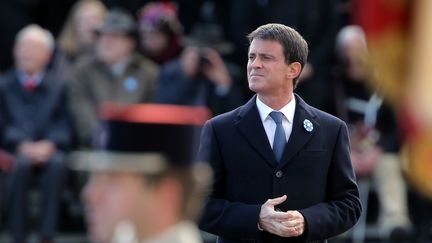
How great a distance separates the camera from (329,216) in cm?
575

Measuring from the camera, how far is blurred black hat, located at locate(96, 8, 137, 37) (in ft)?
34.3

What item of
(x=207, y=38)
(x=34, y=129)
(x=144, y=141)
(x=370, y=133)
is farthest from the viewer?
(x=370, y=133)

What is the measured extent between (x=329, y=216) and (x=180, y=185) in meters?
3.19

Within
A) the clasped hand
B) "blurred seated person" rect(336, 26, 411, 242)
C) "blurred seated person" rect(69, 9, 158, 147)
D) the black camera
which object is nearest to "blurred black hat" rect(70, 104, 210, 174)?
the clasped hand

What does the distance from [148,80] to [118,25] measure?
0.65 metres

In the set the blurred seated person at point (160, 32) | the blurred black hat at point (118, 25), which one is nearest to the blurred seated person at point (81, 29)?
the blurred black hat at point (118, 25)

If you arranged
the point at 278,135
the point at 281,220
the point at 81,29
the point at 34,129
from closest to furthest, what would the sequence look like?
the point at 281,220, the point at 278,135, the point at 34,129, the point at 81,29

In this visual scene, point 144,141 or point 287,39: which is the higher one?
point 144,141

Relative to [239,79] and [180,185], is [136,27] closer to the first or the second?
[239,79]

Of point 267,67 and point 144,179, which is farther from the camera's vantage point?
point 267,67

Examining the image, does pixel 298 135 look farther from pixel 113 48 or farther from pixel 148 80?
pixel 113 48

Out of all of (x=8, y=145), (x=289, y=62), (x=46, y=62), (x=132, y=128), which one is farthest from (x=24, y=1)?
(x=132, y=128)

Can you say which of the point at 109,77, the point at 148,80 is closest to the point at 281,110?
the point at 148,80

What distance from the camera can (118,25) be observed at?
10.5m
